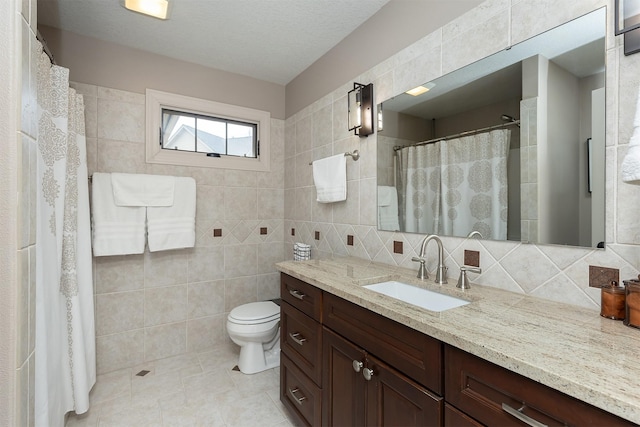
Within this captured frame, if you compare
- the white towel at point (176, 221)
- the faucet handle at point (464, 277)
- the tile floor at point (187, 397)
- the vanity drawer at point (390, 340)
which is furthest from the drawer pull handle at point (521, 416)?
the white towel at point (176, 221)

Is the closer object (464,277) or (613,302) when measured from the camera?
(613,302)

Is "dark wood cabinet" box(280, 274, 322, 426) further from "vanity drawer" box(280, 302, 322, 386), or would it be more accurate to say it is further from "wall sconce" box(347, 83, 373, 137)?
"wall sconce" box(347, 83, 373, 137)

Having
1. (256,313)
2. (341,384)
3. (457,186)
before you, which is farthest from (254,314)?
(457,186)

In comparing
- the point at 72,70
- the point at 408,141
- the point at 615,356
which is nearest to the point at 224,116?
the point at 72,70

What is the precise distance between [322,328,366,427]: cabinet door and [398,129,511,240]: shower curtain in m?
0.73

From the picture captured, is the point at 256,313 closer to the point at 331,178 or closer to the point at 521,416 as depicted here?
the point at 331,178

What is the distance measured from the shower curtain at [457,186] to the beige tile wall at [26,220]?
4.99ft

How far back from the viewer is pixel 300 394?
155cm

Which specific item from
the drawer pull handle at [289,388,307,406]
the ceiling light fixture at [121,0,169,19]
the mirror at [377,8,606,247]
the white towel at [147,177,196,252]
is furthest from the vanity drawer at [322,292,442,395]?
the ceiling light fixture at [121,0,169,19]

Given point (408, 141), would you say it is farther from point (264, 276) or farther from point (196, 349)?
point (196, 349)

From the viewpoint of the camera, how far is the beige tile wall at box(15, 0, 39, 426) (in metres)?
0.68

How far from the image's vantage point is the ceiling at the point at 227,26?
71.0 inches

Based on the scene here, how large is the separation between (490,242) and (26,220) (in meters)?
1.55

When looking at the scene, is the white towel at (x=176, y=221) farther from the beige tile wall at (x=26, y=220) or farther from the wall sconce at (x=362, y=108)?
the beige tile wall at (x=26, y=220)
